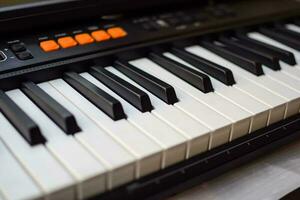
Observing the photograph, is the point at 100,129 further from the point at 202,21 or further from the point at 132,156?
the point at 202,21

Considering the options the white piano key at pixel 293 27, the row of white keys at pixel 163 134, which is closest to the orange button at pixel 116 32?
the row of white keys at pixel 163 134

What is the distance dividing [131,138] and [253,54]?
1.42 feet

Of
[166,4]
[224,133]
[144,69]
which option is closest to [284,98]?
[224,133]

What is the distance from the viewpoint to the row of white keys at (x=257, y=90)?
0.78m

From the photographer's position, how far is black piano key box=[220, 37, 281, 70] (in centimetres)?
93

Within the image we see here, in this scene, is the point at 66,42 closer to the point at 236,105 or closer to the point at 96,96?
the point at 96,96

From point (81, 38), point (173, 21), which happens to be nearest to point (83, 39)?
point (81, 38)

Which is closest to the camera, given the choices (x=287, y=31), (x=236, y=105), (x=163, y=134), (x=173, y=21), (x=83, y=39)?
(x=163, y=134)

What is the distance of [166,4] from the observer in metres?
1.03

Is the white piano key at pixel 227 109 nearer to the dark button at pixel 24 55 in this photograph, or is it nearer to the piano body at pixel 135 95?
the piano body at pixel 135 95

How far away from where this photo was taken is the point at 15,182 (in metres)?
0.54

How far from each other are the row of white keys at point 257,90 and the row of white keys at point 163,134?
21 centimetres

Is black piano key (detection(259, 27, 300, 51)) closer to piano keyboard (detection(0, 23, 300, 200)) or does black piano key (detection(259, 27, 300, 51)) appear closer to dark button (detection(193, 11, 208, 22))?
piano keyboard (detection(0, 23, 300, 200))

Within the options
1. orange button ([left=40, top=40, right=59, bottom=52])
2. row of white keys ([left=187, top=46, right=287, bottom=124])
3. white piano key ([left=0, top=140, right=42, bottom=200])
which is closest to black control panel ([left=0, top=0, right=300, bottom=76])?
orange button ([left=40, top=40, right=59, bottom=52])
